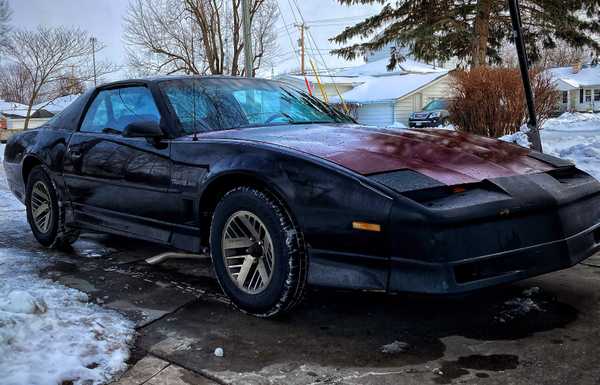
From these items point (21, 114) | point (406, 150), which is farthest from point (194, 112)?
point (21, 114)

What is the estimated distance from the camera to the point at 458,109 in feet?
36.0

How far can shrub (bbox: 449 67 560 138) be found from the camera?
34.1 feet

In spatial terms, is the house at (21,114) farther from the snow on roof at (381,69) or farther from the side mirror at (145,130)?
the side mirror at (145,130)

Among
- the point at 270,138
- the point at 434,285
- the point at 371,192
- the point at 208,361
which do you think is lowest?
the point at 208,361

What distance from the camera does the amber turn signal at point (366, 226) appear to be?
259 centimetres

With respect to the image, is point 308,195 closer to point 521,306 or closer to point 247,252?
point 247,252

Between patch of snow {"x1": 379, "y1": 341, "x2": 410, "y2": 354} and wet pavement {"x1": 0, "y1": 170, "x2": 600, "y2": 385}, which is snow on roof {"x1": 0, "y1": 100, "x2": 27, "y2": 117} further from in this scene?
patch of snow {"x1": 379, "y1": 341, "x2": 410, "y2": 354}

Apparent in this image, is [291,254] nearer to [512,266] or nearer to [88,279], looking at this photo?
[512,266]

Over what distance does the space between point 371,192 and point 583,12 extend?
19.7m

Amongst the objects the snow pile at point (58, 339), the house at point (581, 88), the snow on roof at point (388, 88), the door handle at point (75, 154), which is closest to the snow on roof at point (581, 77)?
the house at point (581, 88)

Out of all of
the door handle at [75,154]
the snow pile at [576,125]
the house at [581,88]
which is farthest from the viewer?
the house at [581,88]

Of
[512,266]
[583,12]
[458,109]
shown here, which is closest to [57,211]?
[512,266]

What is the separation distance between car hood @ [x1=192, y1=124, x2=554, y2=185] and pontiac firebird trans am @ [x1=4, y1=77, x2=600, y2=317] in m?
0.01

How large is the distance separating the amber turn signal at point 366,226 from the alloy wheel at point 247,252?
524 millimetres
